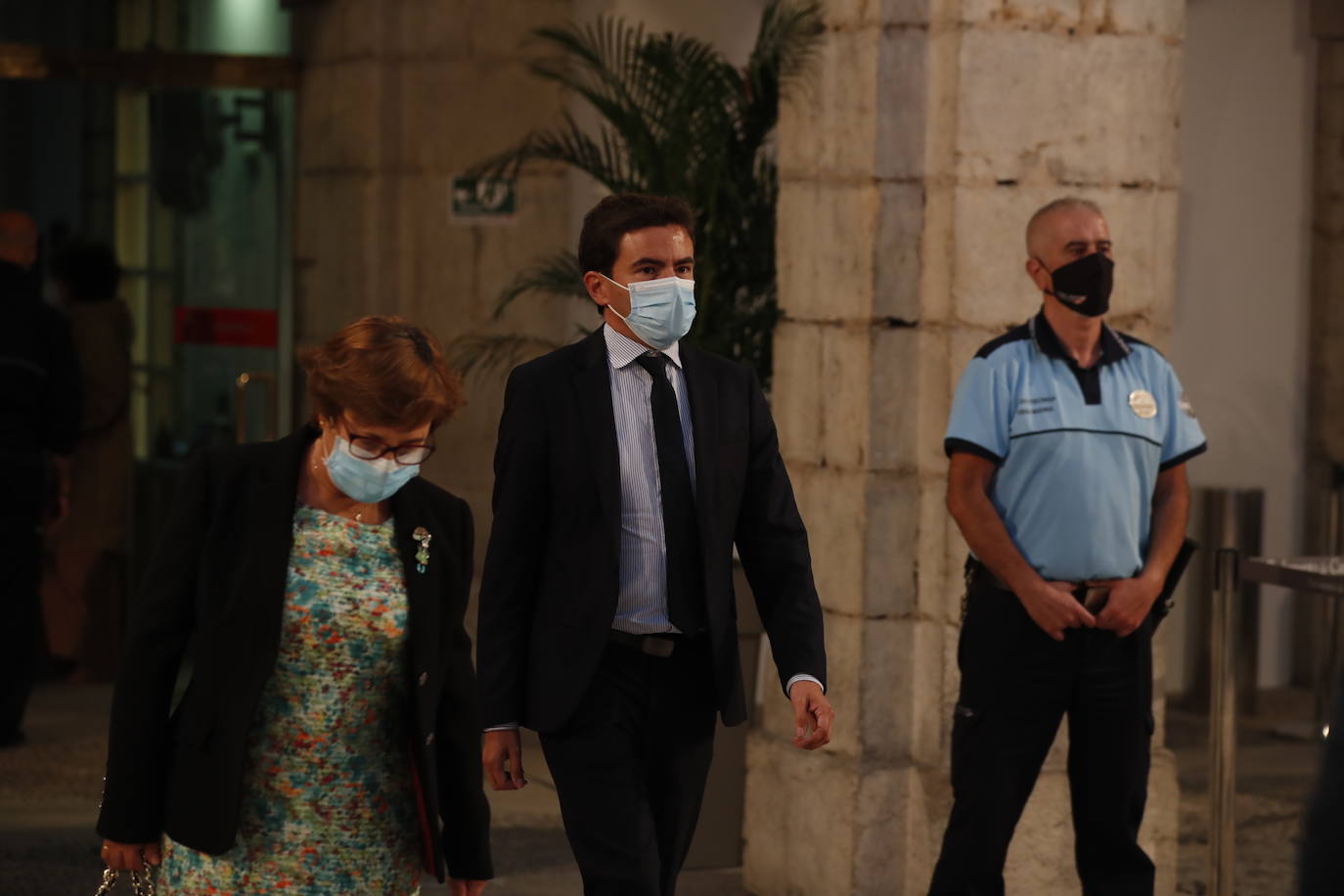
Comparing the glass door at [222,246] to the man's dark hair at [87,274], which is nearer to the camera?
the man's dark hair at [87,274]

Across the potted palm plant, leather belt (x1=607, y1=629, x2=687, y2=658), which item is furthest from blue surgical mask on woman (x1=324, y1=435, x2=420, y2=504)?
the potted palm plant

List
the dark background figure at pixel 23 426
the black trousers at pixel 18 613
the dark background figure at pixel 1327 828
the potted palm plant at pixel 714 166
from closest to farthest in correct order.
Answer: the dark background figure at pixel 1327 828 < the potted palm plant at pixel 714 166 < the dark background figure at pixel 23 426 < the black trousers at pixel 18 613

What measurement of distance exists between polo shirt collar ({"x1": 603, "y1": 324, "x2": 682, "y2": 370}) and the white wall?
5980 mm

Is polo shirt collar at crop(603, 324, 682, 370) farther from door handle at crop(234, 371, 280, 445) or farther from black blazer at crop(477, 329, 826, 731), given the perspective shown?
door handle at crop(234, 371, 280, 445)

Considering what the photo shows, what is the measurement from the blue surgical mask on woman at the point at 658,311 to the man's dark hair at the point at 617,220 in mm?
89

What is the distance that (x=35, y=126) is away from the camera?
36.5 ft

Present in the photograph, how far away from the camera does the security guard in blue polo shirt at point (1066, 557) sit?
190 inches

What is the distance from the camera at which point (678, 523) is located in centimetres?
393

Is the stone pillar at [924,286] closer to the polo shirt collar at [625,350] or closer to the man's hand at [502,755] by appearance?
the polo shirt collar at [625,350]

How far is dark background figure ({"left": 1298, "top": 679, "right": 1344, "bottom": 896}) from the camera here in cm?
156

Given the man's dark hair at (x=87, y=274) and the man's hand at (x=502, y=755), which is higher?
the man's dark hair at (x=87, y=274)

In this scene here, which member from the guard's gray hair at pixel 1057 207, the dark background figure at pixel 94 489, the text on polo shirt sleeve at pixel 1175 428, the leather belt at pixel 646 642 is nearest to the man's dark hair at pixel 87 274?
the dark background figure at pixel 94 489

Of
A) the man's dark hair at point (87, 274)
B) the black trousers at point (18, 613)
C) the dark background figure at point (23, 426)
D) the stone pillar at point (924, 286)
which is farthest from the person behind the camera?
the man's dark hair at point (87, 274)

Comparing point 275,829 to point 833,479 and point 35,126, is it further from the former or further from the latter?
point 35,126
